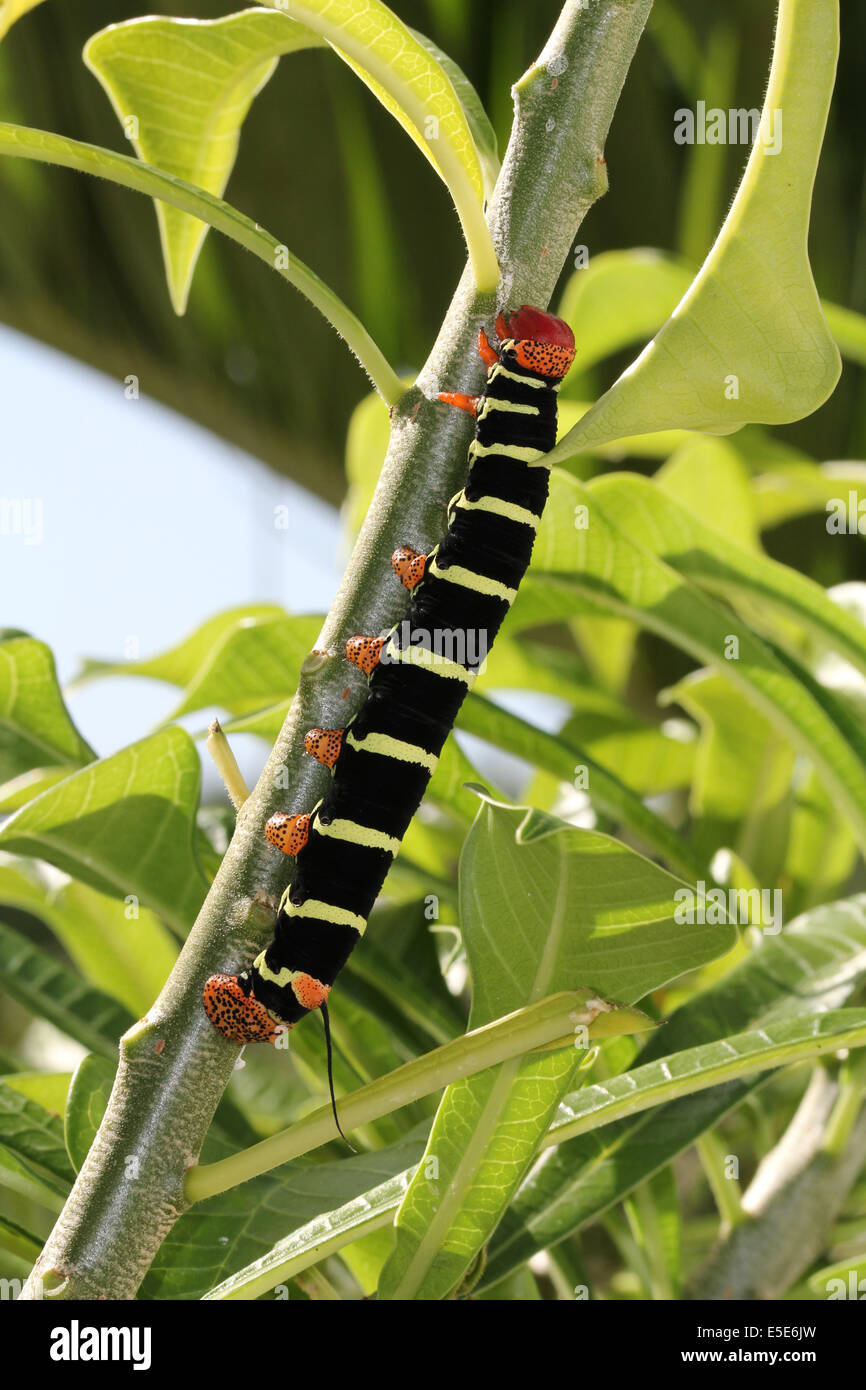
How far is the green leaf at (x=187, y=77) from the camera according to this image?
29.5 inches

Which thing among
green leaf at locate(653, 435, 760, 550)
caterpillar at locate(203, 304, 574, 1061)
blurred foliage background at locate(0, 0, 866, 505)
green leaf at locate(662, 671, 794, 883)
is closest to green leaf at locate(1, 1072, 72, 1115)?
caterpillar at locate(203, 304, 574, 1061)

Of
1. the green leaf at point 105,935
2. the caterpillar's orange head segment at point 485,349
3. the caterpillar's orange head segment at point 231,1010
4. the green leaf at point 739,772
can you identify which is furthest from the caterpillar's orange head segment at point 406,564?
the green leaf at point 739,772

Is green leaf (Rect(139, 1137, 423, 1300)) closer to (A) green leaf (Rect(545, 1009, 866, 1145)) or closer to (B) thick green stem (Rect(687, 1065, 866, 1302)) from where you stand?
(A) green leaf (Rect(545, 1009, 866, 1145))

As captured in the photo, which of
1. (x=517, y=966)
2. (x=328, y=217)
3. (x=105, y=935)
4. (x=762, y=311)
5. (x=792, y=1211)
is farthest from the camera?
(x=328, y=217)

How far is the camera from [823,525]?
2.36m

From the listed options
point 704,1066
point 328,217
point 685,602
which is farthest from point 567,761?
point 328,217

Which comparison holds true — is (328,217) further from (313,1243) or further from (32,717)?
(313,1243)

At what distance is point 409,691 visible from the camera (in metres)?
0.63

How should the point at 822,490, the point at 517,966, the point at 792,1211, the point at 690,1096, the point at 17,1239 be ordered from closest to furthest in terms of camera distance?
the point at 517,966 → the point at 17,1239 → the point at 690,1096 → the point at 792,1211 → the point at 822,490

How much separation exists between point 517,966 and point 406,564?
0.73 feet

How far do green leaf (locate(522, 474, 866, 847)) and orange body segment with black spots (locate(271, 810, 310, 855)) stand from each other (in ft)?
1.34

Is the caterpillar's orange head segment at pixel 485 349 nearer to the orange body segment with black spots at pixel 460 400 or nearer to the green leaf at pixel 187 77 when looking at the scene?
the orange body segment with black spots at pixel 460 400

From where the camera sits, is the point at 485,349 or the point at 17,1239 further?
the point at 17,1239
